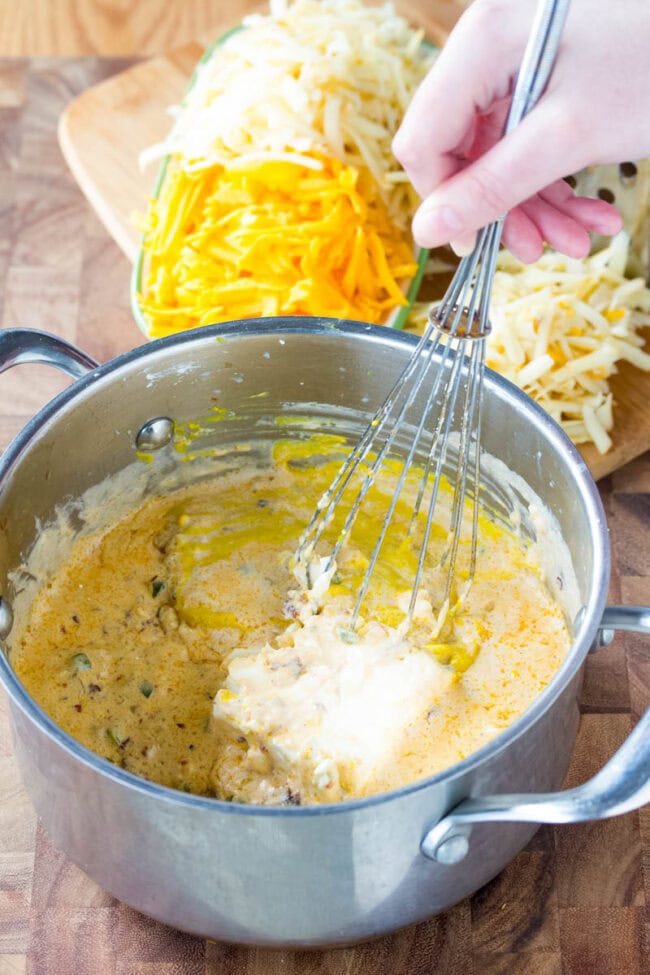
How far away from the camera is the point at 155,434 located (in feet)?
4.48

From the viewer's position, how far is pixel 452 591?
133 cm

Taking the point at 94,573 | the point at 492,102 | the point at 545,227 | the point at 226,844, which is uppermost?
the point at 492,102

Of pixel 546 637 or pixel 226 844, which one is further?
pixel 546 637

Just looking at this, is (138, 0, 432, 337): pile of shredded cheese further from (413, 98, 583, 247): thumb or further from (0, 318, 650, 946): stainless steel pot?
(413, 98, 583, 247): thumb

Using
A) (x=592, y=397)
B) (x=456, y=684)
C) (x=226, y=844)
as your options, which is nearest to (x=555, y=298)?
(x=592, y=397)

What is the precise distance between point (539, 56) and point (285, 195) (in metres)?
0.78

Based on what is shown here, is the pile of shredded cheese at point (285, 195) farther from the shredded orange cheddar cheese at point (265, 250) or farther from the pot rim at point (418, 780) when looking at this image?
the pot rim at point (418, 780)

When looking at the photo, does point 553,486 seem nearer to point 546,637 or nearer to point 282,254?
point 546,637

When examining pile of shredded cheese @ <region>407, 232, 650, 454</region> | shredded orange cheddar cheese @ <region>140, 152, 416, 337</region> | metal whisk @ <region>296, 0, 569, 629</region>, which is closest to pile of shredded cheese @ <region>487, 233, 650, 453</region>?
pile of shredded cheese @ <region>407, 232, 650, 454</region>

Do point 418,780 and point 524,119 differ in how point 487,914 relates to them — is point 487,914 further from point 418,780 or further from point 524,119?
point 524,119

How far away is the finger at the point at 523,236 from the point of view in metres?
1.31

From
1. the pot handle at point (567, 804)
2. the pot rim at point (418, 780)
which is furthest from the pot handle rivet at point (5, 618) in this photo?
the pot handle at point (567, 804)

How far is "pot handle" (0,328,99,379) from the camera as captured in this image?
1.16 metres

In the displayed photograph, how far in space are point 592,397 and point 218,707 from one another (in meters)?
0.67
